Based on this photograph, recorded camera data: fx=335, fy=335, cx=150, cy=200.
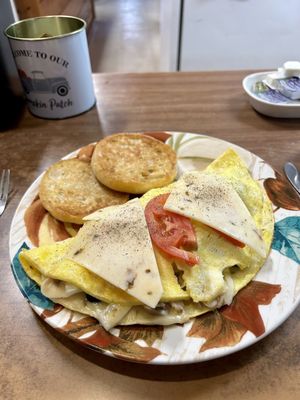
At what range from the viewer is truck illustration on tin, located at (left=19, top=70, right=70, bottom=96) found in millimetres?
1194

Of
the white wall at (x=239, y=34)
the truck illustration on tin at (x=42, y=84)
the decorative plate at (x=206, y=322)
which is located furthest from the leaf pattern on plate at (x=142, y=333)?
the white wall at (x=239, y=34)

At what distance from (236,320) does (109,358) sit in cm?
25

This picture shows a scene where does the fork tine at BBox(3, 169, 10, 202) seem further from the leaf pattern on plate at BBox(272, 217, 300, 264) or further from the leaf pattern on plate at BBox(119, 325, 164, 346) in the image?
the leaf pattern on plate at BBox(272, 217, 300, 264)

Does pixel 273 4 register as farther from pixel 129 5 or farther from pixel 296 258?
pixel 129 5

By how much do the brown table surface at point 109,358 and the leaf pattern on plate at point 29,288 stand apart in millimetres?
66

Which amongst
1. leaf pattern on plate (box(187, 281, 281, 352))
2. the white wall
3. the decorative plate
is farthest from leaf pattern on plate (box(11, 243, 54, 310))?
the white wall

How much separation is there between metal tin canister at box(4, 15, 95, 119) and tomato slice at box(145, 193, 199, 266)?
716mm

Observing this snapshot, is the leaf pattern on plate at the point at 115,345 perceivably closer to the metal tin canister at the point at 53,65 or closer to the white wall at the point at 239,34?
the metal tin canister at the point at 53,65

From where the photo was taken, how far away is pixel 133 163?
3.29ft

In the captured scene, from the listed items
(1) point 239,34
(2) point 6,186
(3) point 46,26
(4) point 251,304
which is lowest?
(1) point 239,34

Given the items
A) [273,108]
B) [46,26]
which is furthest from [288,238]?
[46,26]

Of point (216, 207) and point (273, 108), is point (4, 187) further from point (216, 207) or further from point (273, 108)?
point (273, 108)

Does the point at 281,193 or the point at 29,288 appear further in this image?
the point at 281,193

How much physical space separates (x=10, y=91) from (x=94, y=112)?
1.16ft
